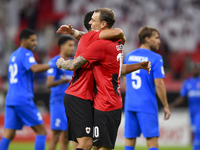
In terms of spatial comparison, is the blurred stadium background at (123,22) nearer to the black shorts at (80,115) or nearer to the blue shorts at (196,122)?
the blue shorts at (196,122)

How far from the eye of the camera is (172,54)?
46.8 ft

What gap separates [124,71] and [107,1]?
12.4m

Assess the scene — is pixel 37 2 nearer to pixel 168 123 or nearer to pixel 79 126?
pixel 168 123

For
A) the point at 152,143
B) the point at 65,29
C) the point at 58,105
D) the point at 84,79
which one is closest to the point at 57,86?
the point at 58,105

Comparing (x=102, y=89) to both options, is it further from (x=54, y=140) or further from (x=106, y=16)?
(x=54, y=140)

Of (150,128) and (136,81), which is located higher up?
(136,81)

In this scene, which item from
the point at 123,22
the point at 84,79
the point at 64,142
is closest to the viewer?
the point at 84,79

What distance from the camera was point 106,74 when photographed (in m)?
3.76

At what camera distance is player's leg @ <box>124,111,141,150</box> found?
17.4 ft

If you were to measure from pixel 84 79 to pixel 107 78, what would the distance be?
0.90 ft

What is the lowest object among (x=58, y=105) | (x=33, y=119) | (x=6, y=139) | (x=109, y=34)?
(x=6, y=139)

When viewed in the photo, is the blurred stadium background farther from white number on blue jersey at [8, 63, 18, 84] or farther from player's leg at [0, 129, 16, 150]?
player's leg at [0, 129, 16, 150]

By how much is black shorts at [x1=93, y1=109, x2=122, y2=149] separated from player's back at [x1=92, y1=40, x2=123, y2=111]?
0.07 metres

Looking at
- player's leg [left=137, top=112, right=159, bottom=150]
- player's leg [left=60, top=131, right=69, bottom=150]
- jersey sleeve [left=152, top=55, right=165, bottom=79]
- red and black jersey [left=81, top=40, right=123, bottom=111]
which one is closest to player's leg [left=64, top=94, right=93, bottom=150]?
red and black jersey [left=81, top=40, right=123, bottom=111]
